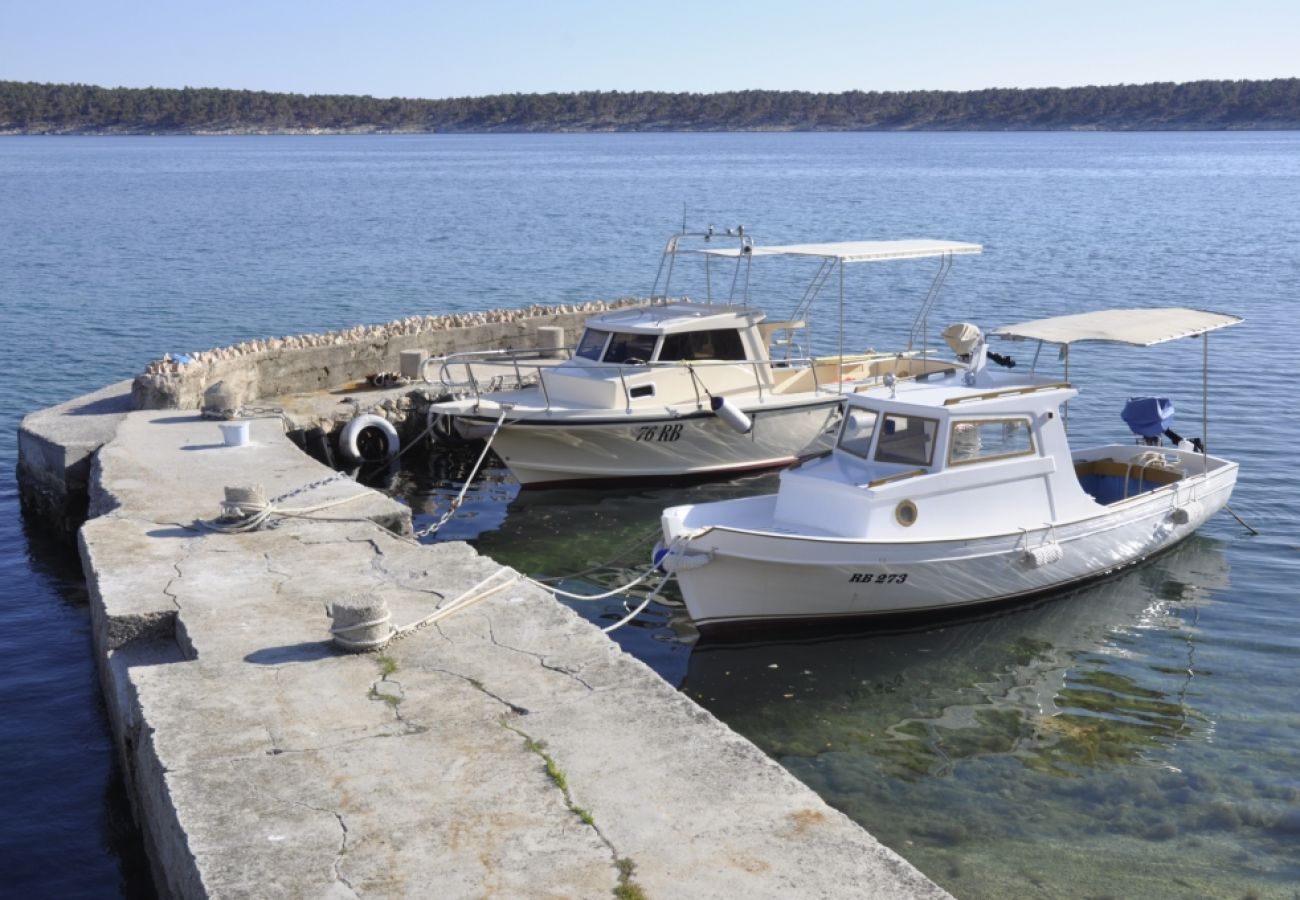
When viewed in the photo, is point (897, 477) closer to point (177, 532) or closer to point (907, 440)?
point (907, 440)

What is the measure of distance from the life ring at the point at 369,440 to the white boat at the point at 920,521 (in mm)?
6458

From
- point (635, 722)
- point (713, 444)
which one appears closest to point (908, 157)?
point (713, 444)

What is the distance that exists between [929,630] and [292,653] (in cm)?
623

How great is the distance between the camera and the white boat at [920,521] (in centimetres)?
1148

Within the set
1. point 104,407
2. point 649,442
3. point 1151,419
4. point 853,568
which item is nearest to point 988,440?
point 853,568

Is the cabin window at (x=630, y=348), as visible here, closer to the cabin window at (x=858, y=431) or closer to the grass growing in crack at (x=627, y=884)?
the cabin window at (x=858, y=431)

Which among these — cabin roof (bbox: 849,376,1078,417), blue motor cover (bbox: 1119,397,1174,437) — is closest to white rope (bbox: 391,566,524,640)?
cabin roof (bbox: 849,376,1078,417)

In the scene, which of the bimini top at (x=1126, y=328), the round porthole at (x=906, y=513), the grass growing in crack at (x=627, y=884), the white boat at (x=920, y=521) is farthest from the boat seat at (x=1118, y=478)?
the grass growing in crack at (x=627, y=884)

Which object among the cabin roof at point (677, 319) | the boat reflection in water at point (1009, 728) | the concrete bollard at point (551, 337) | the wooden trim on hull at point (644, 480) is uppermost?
the cabin roof at point (677, 319)

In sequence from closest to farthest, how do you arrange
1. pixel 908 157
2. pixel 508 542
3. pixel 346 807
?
pixel 346 807, pixel 508 542, pixel 908 157

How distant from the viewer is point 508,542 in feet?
50.1

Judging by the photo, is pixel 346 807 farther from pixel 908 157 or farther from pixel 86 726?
pixel 908 157

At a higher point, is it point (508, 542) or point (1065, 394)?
point (1065, 394)

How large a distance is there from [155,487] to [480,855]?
7833 mm
